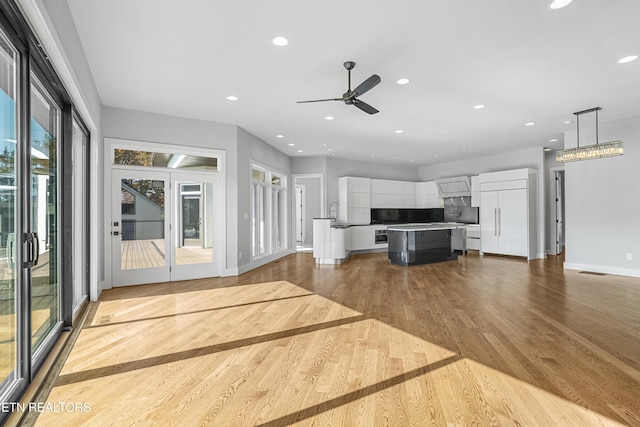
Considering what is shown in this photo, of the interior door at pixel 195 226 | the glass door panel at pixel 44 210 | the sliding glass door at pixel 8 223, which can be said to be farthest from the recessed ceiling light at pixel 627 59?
the interior door at pixel 195 226

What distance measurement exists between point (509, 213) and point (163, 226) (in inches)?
314

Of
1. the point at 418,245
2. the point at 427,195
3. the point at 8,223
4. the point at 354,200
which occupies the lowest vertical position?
the point at 418,245

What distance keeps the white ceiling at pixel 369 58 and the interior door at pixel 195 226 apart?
1.19m

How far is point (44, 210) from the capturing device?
2.80 m

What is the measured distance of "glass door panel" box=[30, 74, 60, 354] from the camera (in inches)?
99.0

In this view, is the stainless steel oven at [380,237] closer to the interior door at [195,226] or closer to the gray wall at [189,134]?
the gray wall at [189,134]

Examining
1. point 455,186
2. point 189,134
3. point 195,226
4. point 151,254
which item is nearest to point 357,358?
point 195,226

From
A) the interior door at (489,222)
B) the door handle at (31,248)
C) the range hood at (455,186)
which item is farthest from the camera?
the range hood at (455,186)

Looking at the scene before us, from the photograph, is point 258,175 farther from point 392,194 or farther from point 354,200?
point 392,194

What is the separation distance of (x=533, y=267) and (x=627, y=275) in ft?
4.76

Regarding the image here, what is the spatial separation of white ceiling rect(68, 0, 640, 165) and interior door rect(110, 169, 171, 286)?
46.9 inches

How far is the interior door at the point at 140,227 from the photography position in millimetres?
5164

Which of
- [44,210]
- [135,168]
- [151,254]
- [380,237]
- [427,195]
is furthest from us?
[427,195]

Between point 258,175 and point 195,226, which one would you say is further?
point 258,175
